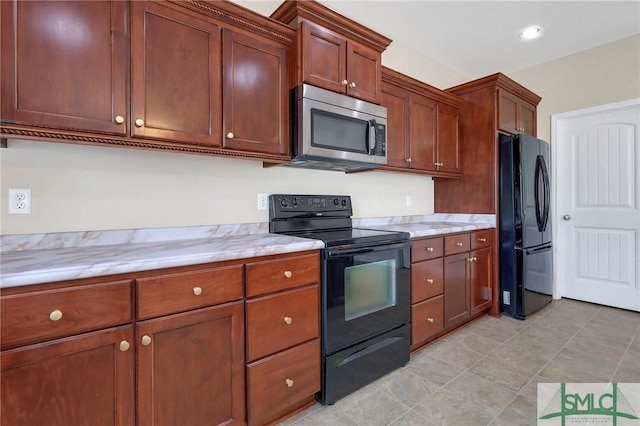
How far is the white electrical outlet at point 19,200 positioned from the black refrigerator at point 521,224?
3.52 meters

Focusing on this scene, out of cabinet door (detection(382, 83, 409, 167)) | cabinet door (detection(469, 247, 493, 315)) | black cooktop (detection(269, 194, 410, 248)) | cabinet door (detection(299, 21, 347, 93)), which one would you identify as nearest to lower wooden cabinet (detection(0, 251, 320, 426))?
black cooktop (detection(269, 194, 410, 248))

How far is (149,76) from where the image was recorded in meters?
1.43

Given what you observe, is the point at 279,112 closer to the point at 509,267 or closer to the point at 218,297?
the point at 218,297

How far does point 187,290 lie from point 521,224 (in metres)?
2.97

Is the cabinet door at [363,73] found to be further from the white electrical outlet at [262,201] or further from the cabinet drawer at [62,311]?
the cabinet drawer at [62,311]

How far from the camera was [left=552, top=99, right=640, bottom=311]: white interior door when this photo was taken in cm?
313

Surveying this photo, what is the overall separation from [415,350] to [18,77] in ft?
8.92

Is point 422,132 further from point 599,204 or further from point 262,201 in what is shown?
point 599,204

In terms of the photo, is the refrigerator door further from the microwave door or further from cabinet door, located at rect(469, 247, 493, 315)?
the microwave door

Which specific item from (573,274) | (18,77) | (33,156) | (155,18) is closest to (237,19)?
(155,18)

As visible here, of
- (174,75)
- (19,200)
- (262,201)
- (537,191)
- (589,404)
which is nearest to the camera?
(19,200)

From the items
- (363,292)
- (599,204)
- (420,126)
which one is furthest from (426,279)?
(599,204)

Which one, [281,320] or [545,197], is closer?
[281,320]

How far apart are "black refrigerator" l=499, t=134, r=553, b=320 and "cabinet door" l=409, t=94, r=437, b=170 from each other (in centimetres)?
72
